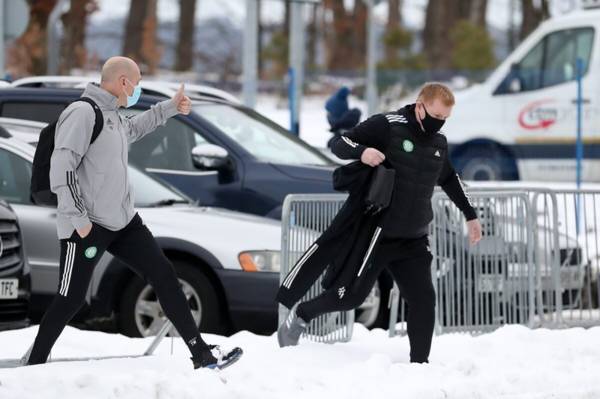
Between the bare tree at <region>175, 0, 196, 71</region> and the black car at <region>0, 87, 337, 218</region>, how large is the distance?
103 ft

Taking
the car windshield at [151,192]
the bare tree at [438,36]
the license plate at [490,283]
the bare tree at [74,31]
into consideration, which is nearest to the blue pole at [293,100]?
the car windshield at [151,192]

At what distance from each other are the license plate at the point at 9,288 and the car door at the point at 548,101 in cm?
1200

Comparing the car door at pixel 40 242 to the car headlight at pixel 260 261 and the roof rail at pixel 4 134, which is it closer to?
the roof rail at pixel 4 134

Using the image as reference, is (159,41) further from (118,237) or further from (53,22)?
(118,237)

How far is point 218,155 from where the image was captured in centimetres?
1061

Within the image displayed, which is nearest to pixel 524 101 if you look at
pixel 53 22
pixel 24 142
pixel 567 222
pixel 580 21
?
pixel 580 21

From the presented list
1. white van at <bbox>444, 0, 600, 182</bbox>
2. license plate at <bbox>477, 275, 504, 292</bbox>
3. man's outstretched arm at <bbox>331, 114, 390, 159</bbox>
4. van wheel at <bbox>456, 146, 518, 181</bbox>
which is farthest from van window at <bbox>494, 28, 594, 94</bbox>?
man's outstretched arm at <bbox>331, 114, 390, 159</bbox>

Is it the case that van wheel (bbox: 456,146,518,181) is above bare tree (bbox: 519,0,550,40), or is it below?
below

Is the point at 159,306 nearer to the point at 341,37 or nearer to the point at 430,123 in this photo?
the point at 430,123

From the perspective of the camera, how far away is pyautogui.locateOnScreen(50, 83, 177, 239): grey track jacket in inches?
258

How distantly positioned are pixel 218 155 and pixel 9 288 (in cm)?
270

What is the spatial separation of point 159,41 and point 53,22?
24019 mm

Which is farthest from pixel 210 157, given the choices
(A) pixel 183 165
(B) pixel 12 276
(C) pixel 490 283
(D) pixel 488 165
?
(D) pixel 488 165

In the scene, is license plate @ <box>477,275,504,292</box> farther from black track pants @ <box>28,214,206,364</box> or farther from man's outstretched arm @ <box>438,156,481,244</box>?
black track pants @ <box>28,214,206,364</box>
